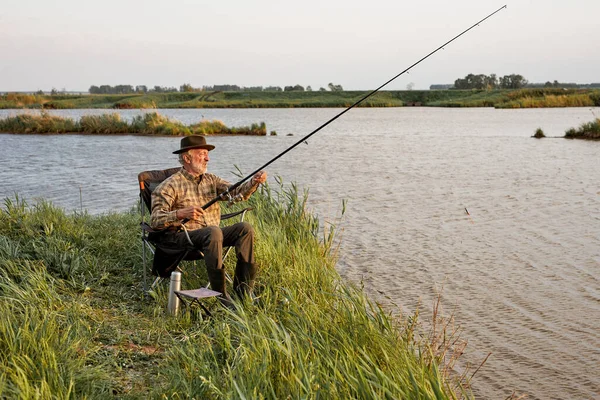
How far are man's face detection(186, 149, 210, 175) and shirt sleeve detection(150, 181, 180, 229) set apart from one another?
21cm

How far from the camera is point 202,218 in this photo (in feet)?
16.1

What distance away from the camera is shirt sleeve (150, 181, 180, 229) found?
4695 millimetres

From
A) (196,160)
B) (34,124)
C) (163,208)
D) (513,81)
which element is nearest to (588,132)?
(196,160)

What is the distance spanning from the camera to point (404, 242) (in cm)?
747

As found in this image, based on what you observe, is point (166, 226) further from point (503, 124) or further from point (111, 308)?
point (503, 124)

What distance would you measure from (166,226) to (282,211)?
1882mm

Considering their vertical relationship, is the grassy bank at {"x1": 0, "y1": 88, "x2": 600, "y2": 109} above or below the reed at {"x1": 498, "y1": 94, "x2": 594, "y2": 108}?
below

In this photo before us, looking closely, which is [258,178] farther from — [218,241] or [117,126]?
[117,126]

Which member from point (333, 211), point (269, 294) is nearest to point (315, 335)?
point (269, 294)

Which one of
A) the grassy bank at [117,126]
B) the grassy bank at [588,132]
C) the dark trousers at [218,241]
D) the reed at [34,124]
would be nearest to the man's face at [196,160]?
the dark trousers at [218,241]

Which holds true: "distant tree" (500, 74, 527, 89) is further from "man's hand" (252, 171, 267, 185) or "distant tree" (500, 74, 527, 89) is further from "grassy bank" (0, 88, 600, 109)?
"man's hand" (252, 171, 267, 185)

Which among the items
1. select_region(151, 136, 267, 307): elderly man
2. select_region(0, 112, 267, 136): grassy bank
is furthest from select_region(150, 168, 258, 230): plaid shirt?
select_region(0, 112, 267, 136): grassy bank

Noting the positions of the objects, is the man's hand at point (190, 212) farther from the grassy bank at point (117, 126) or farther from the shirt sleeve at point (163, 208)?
the grassy bank at point (117, 126)

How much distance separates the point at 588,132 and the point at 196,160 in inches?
743
